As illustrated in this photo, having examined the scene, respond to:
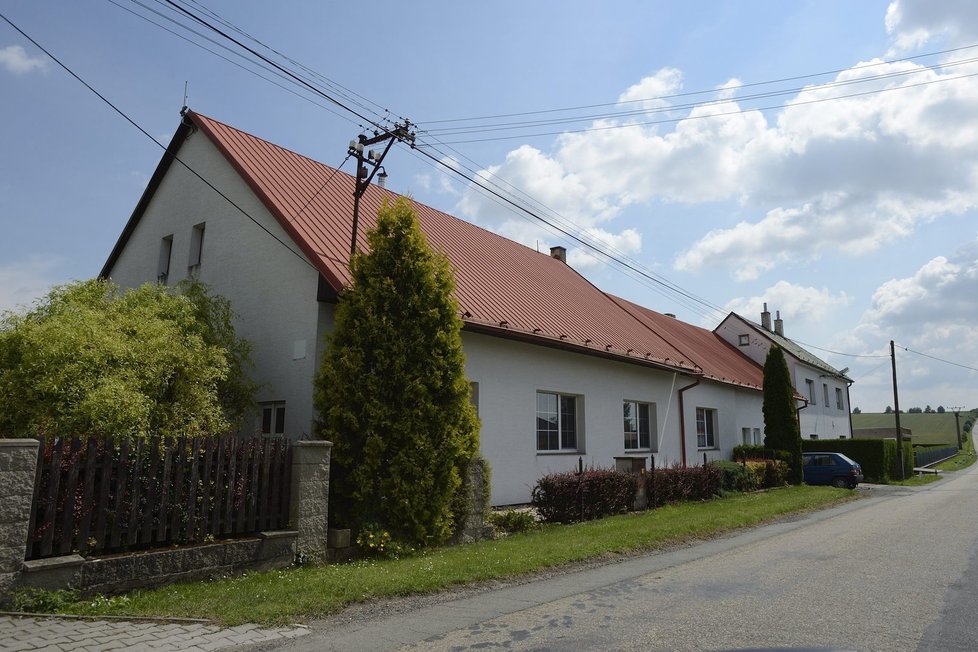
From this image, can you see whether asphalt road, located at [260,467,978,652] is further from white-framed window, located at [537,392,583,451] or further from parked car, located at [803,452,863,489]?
parked car, located at [803,452,863,489]

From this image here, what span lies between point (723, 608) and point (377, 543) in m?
4.34

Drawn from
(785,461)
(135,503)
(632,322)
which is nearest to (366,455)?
(135,503)

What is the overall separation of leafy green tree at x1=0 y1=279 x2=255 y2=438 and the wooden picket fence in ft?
1.99

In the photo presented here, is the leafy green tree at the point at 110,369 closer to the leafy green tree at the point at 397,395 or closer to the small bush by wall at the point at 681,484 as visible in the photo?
the leafy green tree at the point at 397,395

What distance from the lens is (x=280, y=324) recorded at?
38.2 feet

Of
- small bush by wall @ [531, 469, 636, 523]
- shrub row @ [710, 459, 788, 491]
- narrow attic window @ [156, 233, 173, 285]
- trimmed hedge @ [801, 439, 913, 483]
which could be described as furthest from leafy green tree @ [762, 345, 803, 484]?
narrow attic window @ [156, 233, 173, 285]

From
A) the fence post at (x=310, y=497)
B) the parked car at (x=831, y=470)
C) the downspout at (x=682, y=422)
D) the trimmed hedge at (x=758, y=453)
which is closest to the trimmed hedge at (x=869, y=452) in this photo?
the parked car at (x=831, y=470)

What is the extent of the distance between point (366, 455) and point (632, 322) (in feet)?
47.1

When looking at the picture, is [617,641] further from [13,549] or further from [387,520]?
[13,549]

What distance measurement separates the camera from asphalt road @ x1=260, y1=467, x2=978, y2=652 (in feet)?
16.4

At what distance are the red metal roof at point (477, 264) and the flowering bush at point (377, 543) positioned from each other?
3.82 m

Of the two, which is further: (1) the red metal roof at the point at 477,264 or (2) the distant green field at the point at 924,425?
(2) the distant green field at the point at 924,425

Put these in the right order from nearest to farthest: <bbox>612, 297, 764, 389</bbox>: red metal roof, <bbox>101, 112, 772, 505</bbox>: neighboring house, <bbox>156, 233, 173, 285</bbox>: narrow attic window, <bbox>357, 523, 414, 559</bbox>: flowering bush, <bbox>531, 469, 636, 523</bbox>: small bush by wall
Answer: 1. <bbox>357, 523, 414, 559</bbox>: flowering bush
2. <bbox>101, 112, 772, 505</bbox>: neighboring house
3. <bbox>531, 469, 636, 523</bbox>: small bush by wall
4. <bbox>156, 233, 173, 285</bbox>: narrow attic window
5. <bbox>612, 297, 764, 389</bbox>: red metal roof

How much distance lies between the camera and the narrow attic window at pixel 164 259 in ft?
49.7
